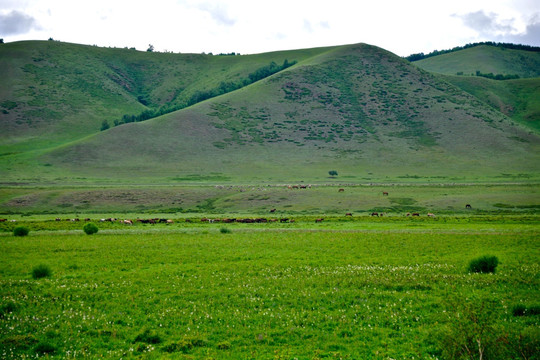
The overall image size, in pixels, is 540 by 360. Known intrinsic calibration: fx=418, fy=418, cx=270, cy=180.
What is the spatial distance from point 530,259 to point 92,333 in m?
21.3

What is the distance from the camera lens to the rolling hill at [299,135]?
99.5 metres

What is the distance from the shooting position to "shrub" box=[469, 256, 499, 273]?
61.8ft

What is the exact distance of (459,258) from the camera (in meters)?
22.8

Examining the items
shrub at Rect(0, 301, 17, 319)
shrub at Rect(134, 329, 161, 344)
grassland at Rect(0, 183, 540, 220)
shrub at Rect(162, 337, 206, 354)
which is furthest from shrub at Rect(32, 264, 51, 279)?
grassland at Rect(0, 183, 540, 220)

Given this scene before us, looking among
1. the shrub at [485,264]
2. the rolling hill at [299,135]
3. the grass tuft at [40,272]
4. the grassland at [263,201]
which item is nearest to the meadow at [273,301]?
the shrub at [485,264]

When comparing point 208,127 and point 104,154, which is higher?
point 208,127

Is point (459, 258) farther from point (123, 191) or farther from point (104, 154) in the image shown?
point (104, 154)

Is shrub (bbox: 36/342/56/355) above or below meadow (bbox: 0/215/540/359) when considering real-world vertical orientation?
above

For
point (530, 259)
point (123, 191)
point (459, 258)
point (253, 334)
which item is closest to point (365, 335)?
point (253, 334)

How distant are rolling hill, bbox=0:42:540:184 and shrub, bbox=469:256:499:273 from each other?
71.1 m

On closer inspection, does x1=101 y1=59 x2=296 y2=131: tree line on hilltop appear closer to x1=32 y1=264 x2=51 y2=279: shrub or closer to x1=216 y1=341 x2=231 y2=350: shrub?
x1=32 y1=264 x2=51 y2=279: shrub

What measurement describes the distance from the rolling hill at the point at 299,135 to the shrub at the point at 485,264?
71.1m

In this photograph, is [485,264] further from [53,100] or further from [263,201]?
[53,100]

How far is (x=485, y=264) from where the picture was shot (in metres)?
18.9
